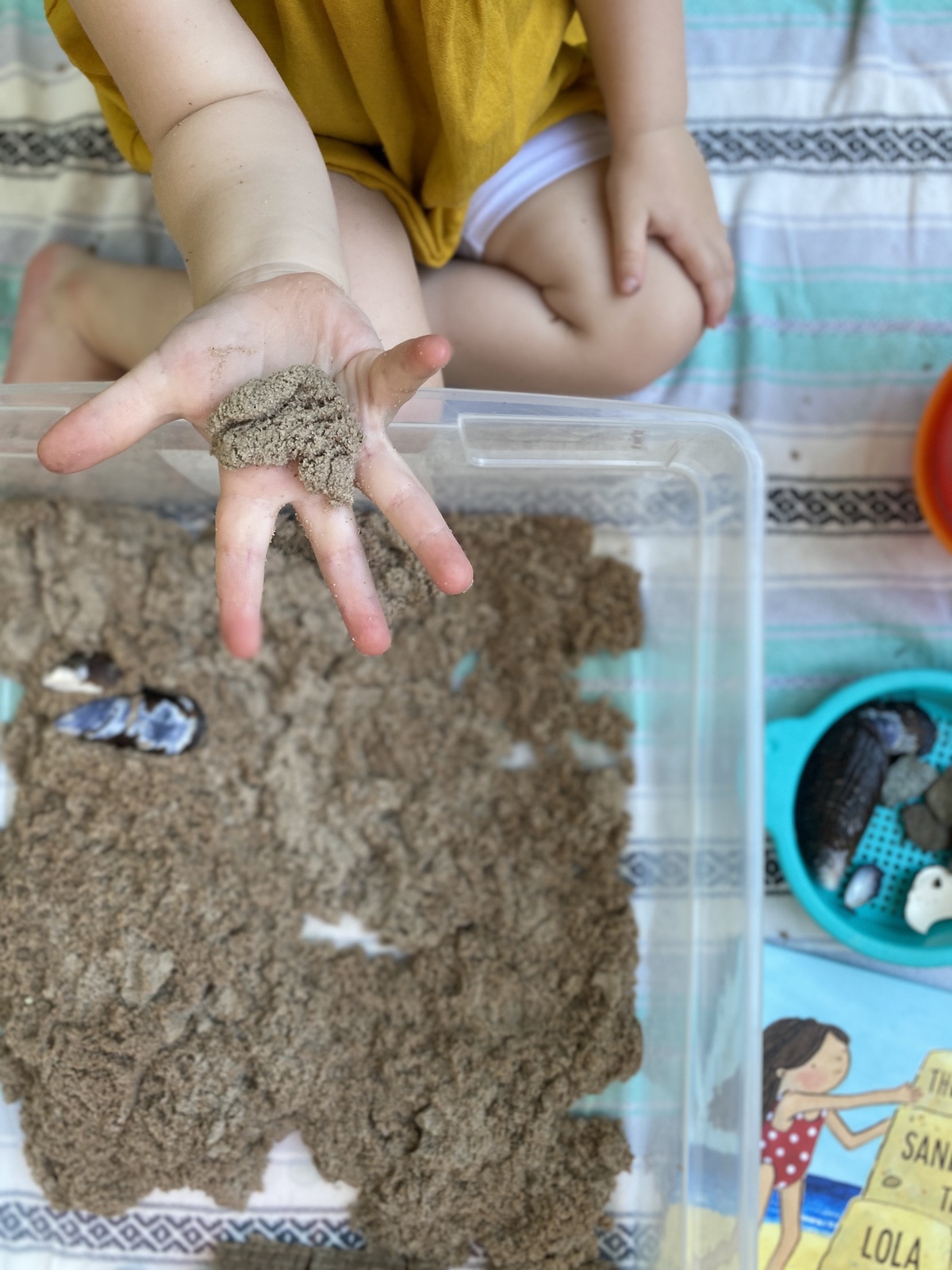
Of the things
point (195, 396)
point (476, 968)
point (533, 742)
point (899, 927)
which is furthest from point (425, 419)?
point (899, 927)

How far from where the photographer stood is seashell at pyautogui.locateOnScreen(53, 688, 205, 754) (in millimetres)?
898

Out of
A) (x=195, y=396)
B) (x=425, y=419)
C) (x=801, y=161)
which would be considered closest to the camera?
(x=195, y=396)

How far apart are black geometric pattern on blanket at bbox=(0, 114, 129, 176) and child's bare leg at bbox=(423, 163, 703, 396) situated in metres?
0.36

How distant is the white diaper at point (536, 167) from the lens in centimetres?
90

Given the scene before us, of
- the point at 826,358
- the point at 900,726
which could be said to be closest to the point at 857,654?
the point at 900,726

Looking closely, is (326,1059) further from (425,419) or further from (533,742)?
Result: (425,419)

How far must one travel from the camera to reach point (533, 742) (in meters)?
0.96

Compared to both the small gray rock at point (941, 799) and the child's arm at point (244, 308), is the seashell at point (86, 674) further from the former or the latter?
the small gray rock at point (941, 799)

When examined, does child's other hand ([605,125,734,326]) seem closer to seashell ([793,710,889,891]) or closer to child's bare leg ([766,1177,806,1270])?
seashell ([793,710,889,891])

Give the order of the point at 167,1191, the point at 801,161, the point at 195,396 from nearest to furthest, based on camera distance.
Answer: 1. the point at 195,396
2. the point at 167,1191
3. the point at 801,161

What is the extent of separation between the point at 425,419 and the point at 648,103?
0.32 metres

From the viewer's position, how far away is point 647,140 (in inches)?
33.8

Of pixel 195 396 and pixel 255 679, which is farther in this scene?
pixel 255 679

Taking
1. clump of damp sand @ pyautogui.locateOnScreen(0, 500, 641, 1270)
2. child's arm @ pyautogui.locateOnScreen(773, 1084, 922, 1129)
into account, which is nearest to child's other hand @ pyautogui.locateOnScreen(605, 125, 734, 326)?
clump of damp sand @ pyautogui.locateOnScreen(0, 500, 641, 1270)
